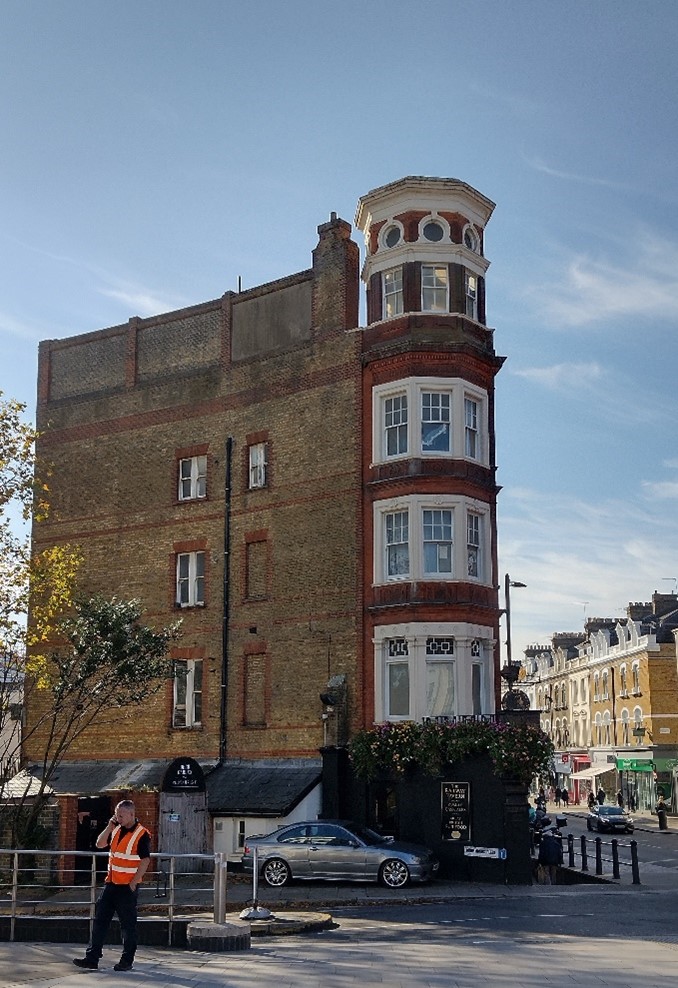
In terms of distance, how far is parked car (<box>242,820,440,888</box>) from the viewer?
82.4ft

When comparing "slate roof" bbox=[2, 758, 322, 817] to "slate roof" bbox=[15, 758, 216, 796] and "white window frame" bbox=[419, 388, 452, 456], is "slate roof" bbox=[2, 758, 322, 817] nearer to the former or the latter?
"slate roof" bbox=[15, 758, 216, 796]

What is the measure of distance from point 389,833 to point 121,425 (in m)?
16.0

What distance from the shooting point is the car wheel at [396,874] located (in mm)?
25141

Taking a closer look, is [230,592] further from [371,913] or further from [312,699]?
[371,913]

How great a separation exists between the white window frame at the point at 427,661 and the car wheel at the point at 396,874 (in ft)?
14.3

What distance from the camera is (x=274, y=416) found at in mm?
33469

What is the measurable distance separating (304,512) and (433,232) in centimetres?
868

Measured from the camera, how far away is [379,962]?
46.1 ft

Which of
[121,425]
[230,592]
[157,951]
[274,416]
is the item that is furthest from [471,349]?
[157,951]

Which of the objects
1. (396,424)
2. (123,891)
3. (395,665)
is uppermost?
(396,424)

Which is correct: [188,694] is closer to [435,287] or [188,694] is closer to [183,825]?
[183,825]

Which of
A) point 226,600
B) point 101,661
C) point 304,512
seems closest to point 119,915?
point 101,661

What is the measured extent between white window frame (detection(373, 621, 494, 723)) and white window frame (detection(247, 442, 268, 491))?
→ 642 centimetres

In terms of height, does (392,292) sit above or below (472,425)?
above
